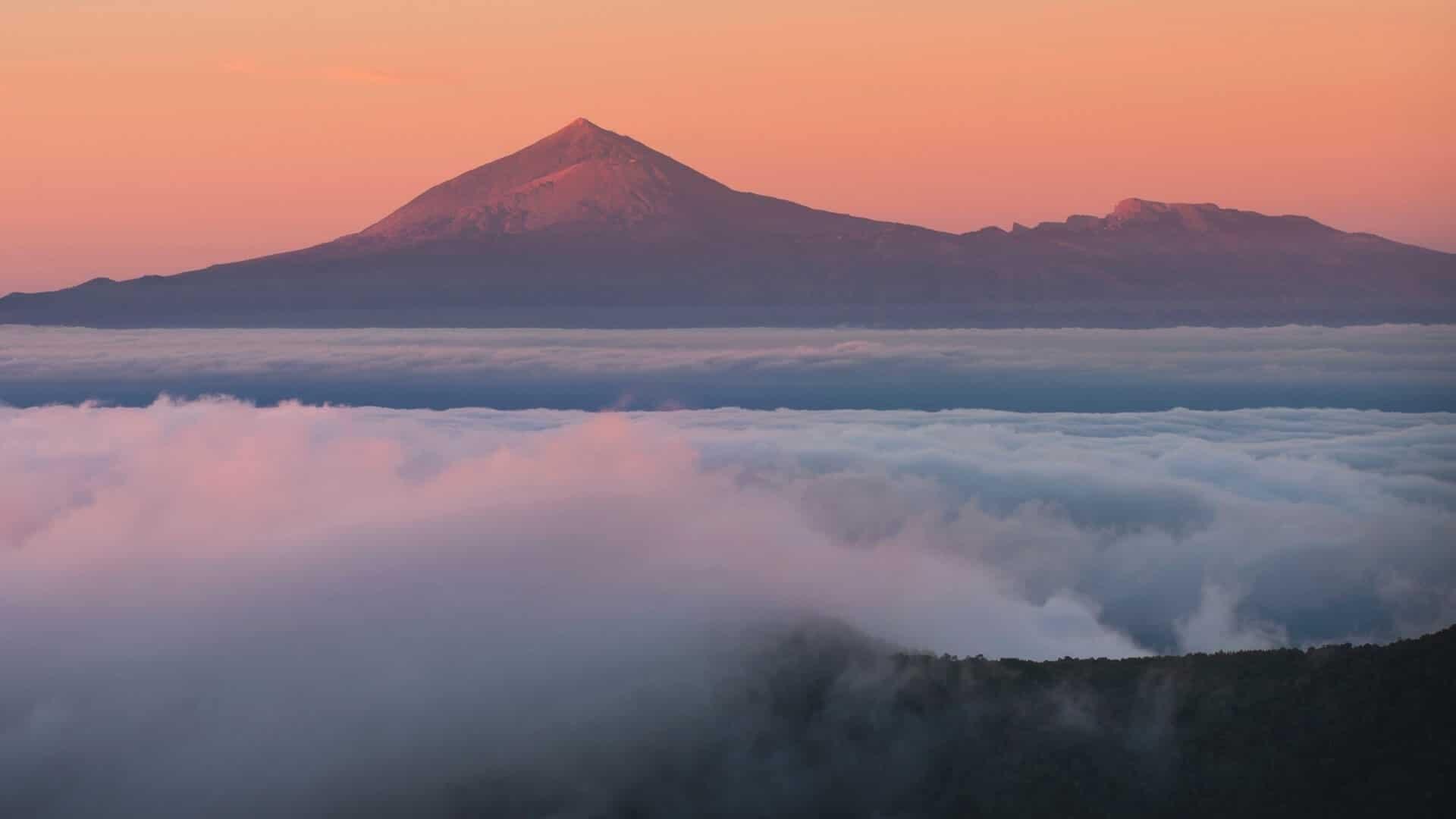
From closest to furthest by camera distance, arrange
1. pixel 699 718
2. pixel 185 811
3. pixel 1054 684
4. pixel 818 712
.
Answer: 1. pixel 1054 684
2. pixel 818 712
3. pixel 699 718
4. pixel 185 811

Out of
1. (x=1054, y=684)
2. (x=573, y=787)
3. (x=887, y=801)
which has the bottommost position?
(x=573, y=787)

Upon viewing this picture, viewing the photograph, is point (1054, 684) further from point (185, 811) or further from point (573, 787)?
point (185, 811)

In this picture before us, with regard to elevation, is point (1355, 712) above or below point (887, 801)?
above

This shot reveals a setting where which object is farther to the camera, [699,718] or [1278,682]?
[699,718]

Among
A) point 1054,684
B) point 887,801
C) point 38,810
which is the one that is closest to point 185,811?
point 38,810

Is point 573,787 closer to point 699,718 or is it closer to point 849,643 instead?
point 699,718

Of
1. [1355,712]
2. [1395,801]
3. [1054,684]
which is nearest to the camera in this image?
[1395,801]
